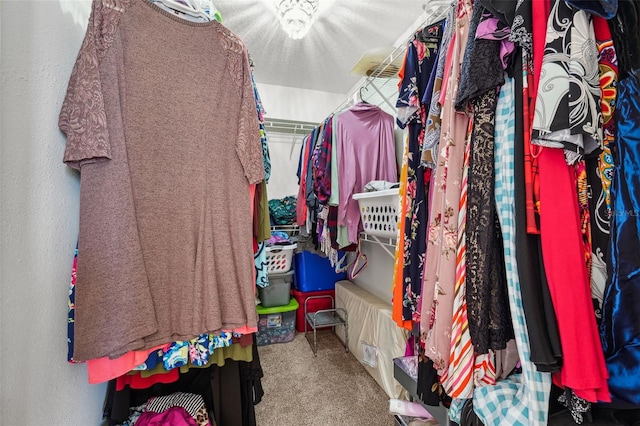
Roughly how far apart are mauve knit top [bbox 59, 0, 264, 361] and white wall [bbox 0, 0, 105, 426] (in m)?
0.05

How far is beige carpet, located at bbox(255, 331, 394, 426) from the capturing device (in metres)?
1.22

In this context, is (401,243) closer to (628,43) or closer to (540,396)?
(540,396)

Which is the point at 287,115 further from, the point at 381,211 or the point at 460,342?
the point at 460,342

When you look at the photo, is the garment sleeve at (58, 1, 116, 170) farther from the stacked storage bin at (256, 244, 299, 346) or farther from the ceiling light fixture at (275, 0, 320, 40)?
the stacked storage bin at (256, 244, 299, 346)

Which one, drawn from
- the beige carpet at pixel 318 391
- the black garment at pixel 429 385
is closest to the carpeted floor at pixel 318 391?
the beige carpet at pixel 318 391

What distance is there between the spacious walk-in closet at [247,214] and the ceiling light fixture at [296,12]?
2.04ft

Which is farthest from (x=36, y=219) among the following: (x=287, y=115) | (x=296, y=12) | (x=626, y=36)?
(x=287, y=115)

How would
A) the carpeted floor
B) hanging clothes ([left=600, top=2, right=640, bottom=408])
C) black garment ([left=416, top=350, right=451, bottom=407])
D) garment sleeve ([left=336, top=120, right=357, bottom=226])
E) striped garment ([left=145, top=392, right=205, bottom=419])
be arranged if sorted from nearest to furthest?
hanging clothes ([left=600, top=2, right=640, bottom=408]) → black garment ([left=416, top=350, right=451, bottom=407]) → striped garment ([left=145, top=392, right=205, bottom=419]) → the carpeted floor → garment sleeve ([left=336, top=120, right=357, bottom=226])

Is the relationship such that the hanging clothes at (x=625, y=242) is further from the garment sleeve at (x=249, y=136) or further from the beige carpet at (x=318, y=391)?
the beige carpet at (x=318, y=391)

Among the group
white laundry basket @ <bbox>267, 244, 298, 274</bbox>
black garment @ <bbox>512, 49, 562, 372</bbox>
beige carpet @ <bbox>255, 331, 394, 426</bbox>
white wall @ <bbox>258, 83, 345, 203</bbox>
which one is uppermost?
white wall @ <bbox>258, 83, 345, 203</bbox>

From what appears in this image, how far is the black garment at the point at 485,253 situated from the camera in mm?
498

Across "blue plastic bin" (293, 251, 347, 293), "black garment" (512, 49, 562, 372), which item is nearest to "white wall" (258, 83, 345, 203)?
"blue plastic bin" (293, 251, 347, 293)

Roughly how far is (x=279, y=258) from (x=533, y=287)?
1.65 m

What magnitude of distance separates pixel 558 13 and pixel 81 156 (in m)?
0.98
